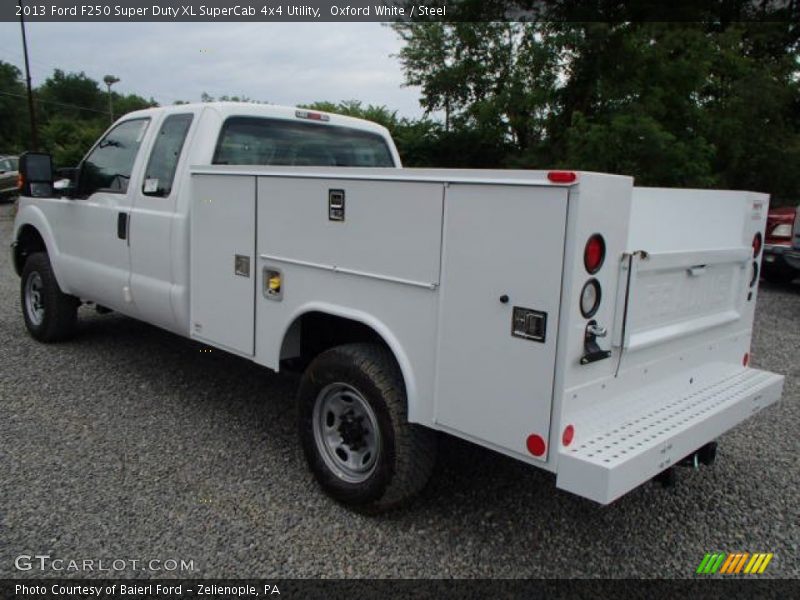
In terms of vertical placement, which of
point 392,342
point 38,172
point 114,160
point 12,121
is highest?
point 12,121

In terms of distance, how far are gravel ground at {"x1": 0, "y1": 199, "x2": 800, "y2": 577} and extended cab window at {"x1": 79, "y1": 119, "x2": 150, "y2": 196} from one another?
62.3 inches

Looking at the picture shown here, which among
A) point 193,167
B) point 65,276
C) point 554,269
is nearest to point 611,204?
point 554,269

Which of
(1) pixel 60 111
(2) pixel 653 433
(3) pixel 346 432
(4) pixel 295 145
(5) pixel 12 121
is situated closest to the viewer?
(2) pixel 653 433

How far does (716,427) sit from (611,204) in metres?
1.23

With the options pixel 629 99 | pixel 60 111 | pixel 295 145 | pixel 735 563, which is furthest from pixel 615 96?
pixel 60 111

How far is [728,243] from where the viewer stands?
12.2 feet

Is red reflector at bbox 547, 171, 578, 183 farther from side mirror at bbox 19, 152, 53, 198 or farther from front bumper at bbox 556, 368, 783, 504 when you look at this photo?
side mirror at bbox 19, 152, 53, 198

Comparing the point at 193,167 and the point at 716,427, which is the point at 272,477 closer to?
the point at 193,167

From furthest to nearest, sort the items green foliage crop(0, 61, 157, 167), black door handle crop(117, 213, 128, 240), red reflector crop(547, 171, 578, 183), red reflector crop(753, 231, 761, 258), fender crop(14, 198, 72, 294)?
green foliage crop(0, 61, 157, 167)
fender crop(14, 198, 72, 294)
black door handle crop(117, 213, 128, 240)
red reflector crop(753, 231, 761, 258)
red reflector crop(547, 171, 578, 183)

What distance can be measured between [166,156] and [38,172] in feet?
5.73

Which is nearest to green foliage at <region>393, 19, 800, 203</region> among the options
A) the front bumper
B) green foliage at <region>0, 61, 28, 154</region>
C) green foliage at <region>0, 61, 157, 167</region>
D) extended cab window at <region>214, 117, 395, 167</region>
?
extended cab window at <region>214, 117, 395, 167</region>

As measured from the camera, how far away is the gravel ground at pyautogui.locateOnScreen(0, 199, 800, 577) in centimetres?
320

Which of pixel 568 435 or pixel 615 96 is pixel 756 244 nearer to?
pixel 568 435

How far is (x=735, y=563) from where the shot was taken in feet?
10.7
